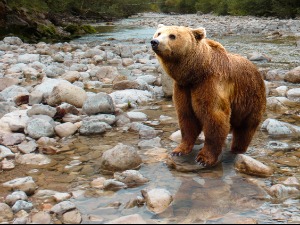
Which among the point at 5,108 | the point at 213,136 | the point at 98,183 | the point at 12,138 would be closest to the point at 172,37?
the point at 213,136

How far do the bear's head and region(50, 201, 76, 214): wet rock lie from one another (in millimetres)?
1620

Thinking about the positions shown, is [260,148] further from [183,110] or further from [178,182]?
[178,182]

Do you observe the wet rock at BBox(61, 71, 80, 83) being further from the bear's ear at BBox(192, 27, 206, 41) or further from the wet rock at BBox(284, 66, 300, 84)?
the bear's ear at BBox(192, 27, 206, 41)

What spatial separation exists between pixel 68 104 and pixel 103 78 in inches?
117

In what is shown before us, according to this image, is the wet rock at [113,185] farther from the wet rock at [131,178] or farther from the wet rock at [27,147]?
the wet rock at [27,147]

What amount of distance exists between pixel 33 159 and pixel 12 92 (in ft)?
9.72

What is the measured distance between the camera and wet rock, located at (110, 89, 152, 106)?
690 centimetres

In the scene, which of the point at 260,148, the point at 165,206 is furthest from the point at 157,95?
the point at 165,206

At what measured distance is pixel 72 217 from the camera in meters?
2.94

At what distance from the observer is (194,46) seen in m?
3.98

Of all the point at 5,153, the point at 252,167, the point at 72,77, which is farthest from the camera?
the point at 72,77

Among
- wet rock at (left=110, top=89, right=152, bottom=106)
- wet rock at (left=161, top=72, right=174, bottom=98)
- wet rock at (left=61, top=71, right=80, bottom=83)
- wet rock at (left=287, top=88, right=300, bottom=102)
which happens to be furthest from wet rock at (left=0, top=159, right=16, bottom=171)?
wet rock at (left=287, top=88, right=300, bottom=102)

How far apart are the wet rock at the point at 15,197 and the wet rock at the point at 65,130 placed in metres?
1.88

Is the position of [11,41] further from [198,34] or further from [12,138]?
[198,34]
